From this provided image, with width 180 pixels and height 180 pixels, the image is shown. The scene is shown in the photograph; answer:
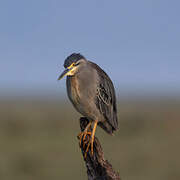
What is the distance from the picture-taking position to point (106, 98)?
6184 mm

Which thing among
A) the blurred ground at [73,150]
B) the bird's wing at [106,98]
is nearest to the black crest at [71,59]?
the bird's wing at [106,98]

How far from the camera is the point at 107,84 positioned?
6.18 m

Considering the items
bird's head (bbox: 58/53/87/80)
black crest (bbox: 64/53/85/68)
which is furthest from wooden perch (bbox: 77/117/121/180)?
black crest (bbox: 64/53/85/68)

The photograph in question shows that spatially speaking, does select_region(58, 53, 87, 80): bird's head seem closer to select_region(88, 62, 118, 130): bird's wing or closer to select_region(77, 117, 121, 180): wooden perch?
select_region(88, 62, 118, 130): bird's wing

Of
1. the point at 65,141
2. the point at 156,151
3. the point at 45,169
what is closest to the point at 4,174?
the point at 45,169

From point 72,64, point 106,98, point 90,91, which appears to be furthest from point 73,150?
point 72,64

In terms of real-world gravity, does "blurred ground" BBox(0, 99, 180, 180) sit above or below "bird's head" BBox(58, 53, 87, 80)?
above

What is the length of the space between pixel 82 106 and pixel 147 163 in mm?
9606

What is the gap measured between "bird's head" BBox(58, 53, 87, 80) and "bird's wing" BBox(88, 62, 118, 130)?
462mm

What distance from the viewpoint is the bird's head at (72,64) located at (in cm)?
546

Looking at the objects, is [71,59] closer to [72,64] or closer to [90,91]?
[72,64]

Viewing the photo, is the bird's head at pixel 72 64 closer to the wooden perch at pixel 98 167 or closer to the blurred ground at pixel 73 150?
the wooden perch at pixel 98 167

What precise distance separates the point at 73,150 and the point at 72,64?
11380mm

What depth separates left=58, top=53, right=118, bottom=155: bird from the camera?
18.5 feet
